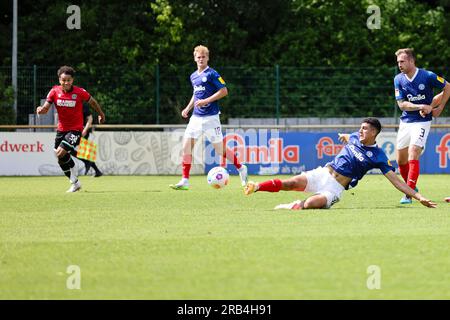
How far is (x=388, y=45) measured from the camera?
37.5m

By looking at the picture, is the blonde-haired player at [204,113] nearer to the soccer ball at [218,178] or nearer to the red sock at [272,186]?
the soccer ball at [218,178]

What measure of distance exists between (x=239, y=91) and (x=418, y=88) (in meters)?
14.3

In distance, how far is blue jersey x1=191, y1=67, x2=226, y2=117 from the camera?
17.3m

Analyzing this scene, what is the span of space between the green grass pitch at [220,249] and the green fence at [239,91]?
13025mm

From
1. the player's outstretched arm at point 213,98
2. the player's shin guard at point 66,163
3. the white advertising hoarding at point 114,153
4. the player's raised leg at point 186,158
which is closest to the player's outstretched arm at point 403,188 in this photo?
the player's outstretched arm at point 213,98

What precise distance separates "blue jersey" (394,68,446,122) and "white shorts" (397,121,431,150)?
0.07 metres

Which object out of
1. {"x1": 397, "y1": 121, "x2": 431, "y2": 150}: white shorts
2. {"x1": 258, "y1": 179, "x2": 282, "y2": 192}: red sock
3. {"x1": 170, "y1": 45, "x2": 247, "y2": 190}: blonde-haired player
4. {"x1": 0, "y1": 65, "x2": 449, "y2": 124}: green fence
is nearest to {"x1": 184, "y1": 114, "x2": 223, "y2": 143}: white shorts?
{"x1": 170, "y1": 45, "x2": 247, "y2": 190}: blonde-haired player

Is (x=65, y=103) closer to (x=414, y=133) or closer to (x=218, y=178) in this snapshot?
(x=218, y=178)

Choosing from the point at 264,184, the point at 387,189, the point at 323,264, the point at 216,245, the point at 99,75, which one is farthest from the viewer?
the point at 99,75

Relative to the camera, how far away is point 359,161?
508 inches

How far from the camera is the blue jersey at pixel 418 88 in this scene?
1452 cm
